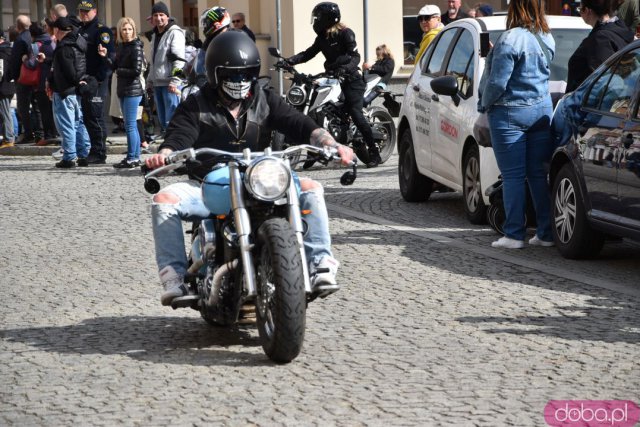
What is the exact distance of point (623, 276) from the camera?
9195 mm

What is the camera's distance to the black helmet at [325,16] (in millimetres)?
16297

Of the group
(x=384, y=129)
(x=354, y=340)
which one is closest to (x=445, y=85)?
(x=354, y=340)

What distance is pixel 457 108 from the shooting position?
1184 centimetres

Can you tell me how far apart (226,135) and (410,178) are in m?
5.96

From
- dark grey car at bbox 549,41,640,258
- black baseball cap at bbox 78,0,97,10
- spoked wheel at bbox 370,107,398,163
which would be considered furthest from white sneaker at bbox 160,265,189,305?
black baseball cap at bbox 78,0,97,10

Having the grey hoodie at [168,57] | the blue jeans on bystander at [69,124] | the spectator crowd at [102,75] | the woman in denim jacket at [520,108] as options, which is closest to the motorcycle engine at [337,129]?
the spectator crowd at [102,75]

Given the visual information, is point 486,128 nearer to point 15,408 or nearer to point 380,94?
point 15,408

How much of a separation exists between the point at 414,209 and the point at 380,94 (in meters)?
5.09

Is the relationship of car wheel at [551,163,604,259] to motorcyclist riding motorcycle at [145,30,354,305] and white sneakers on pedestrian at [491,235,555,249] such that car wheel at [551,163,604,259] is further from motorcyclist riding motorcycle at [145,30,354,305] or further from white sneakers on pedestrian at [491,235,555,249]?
motorcyclist riding motorcycle at [145,30,354,305]

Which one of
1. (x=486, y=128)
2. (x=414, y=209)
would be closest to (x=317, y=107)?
(x=414, y=209)

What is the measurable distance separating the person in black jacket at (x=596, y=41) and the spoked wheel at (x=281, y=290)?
15.3 feet

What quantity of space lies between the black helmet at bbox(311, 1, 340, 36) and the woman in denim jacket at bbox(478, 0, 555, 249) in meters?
6.21

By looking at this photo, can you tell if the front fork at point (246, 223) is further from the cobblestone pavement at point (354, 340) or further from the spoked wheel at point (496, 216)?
the spoked wheel at point (496, 216)

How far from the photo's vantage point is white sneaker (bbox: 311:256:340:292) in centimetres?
674
